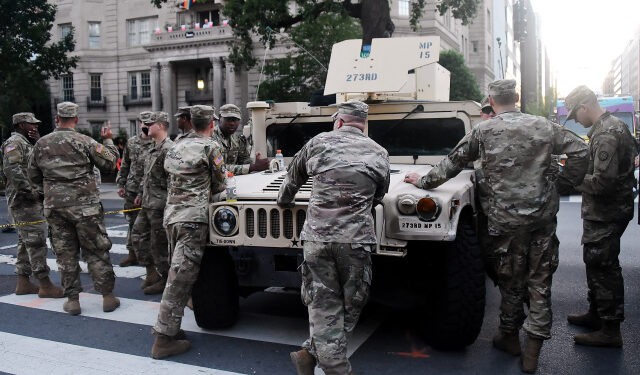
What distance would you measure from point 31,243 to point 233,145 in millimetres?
2326

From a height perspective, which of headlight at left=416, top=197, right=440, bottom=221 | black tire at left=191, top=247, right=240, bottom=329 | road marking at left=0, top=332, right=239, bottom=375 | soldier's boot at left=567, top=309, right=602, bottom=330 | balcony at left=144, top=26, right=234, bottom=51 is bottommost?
road marking at left=0, top=332, right=239, bottom=375

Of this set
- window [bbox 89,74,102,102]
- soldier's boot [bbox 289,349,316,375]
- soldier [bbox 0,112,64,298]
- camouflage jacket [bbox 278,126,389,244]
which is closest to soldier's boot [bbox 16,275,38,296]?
soldier [bbox 0,112,64,298]

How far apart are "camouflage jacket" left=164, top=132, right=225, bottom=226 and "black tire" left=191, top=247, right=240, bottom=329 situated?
0.39 meters

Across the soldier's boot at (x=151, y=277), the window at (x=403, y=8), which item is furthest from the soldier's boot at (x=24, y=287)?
the window at (x=403, y=8)

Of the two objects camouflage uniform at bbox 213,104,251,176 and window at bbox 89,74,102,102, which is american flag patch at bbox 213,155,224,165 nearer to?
camouflage uniform at bbox 213,104,251,176

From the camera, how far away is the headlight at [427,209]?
3965 mm

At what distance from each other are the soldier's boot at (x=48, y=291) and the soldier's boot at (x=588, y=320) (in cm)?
488

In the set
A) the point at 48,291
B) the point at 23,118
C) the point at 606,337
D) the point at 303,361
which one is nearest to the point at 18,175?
the point at 23,118

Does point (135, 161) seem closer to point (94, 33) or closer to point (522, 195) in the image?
point (522, 195)

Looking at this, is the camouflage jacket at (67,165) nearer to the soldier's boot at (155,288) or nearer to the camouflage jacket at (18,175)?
the camouflage jacket at (18,175)

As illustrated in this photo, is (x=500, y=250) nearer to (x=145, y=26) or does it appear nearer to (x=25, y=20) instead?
(x=25, y=20)

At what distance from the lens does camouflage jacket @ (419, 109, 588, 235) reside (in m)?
4.02

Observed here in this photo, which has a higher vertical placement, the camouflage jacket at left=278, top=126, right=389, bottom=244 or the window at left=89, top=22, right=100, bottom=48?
the window at left=89, top=22, right=100, bottom=48

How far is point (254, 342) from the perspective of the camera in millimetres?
4656
